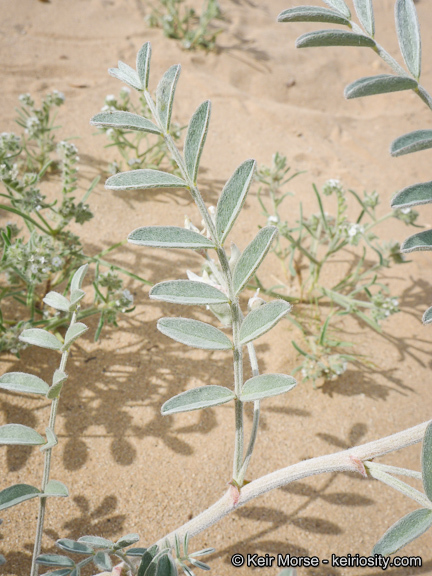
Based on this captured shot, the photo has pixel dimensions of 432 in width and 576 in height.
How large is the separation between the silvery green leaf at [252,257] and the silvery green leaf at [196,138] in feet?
0.56

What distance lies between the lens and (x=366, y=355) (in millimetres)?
1942

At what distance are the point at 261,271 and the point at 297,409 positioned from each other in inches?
29.9

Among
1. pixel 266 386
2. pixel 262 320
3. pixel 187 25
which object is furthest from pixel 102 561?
pixel 187 25

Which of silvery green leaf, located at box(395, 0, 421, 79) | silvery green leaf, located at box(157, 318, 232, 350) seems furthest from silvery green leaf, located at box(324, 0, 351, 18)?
silvery green leaf, located at box(157, 318, 232, 350)

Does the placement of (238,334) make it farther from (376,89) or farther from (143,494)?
→ (143,494)

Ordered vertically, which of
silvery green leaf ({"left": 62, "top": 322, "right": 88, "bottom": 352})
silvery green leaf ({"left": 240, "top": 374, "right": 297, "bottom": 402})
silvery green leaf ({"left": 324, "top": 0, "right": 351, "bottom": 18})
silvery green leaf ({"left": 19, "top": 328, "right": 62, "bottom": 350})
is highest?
silvery green leaf ({"left": 324, "top": 0, "right": 351, "bottom": 18})

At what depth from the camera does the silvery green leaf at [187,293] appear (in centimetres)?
84

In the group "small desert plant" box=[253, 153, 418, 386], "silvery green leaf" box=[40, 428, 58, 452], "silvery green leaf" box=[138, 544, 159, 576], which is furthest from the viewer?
"small desert plant" box=[253, 153, 418, 386]

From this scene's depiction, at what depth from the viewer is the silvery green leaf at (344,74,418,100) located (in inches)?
33.2

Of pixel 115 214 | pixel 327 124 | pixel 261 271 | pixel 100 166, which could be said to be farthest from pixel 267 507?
pixel 327 124

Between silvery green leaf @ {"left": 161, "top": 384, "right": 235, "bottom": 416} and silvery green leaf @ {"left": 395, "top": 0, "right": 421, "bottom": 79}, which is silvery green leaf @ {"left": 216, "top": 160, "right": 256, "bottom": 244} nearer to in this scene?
silvery green leaf @ {"left": 161, "top": 384, "right": 235, "bottom": 416}

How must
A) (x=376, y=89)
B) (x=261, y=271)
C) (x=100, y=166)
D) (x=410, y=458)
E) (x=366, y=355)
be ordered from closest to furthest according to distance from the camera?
(x=376, y=89) < (x=410, y=458) < (x=366, y=355) < (x=261, y=271) < (x=100, y=166)

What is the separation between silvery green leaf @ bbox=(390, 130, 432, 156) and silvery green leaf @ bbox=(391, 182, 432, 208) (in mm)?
68

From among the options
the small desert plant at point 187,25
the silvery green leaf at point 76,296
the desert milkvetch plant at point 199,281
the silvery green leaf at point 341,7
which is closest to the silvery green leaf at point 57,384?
the silvery green leaf at point 76,296
